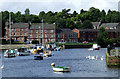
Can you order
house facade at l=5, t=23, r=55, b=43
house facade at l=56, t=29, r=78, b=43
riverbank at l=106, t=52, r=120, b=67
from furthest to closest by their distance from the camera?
house facade at l=56, t=29, r=78, b=43, house facade at l=5, t=23, r=55, b=43, riverbank at l=106, t=52, r=120, b=67

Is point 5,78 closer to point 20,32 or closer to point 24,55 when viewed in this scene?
point 24,55

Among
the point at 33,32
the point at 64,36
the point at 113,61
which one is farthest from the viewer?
the point at 64,36

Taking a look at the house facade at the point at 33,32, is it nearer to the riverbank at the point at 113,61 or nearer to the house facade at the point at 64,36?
the house facade at the point at 64,36

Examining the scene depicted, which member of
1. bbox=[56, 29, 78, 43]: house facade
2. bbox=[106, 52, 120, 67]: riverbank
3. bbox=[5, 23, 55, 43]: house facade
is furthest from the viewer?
bbox=[56, 29, 78, 43]: house facade

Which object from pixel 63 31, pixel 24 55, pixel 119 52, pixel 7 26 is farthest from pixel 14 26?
pixel 119 52

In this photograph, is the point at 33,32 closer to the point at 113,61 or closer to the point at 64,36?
the point at 64,36

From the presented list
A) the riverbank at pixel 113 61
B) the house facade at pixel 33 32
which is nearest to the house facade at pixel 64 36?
the house facade at pixel 33 32

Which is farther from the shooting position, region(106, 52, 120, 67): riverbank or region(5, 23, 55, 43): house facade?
region(5, 23, 55, 43): house facade

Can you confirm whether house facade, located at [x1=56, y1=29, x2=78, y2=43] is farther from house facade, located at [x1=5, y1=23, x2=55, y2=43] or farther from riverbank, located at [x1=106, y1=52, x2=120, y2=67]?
riverbank, located at [x1=106, y1=52, x2=120, y2=67]

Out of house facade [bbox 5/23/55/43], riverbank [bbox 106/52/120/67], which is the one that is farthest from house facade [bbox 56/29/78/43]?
riverbank [bbox 106/52/120/67]

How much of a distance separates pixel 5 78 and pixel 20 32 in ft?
463

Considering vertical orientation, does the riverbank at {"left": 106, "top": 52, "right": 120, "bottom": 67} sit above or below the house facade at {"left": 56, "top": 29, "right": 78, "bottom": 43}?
below

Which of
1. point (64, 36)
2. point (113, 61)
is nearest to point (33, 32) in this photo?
point (64, 36)

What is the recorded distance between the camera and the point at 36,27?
627 feet
